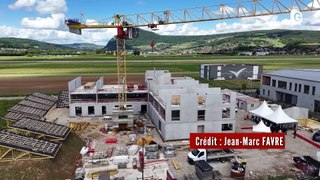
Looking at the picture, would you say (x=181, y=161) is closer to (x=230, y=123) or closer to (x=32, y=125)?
(x=230, y=123)

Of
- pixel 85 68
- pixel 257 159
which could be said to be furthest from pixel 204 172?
pixel 85 68

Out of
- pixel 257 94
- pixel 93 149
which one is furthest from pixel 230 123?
pixel 257 94

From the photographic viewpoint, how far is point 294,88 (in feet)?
174

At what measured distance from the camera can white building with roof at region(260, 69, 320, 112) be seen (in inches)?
1891

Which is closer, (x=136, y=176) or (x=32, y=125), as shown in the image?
(x=136, y=176)

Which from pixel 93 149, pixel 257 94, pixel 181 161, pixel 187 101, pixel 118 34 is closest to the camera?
pixel 181 161

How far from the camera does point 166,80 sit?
4722cm

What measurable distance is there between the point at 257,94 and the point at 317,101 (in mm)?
19571

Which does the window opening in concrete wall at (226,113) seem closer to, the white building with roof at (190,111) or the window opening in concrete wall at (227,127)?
the white building with roof at (190,111)

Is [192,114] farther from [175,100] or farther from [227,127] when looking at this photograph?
[227,127]


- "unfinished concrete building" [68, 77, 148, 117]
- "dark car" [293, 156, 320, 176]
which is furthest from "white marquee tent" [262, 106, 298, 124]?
"unfinished concrete building" [68, 77, 148, 117]

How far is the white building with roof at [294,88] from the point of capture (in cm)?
4803

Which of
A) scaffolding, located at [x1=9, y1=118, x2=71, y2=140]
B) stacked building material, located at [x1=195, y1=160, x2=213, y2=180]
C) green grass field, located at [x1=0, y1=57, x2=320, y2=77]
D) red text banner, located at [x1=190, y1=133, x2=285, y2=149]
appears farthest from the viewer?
green grass field, located at [x1=0, y1=57, x2=320, y2=77]

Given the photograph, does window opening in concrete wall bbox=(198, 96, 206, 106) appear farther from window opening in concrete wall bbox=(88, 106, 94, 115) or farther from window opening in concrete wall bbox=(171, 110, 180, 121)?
window opening in concrete wall bbox=(88, 106, 94, 115)
